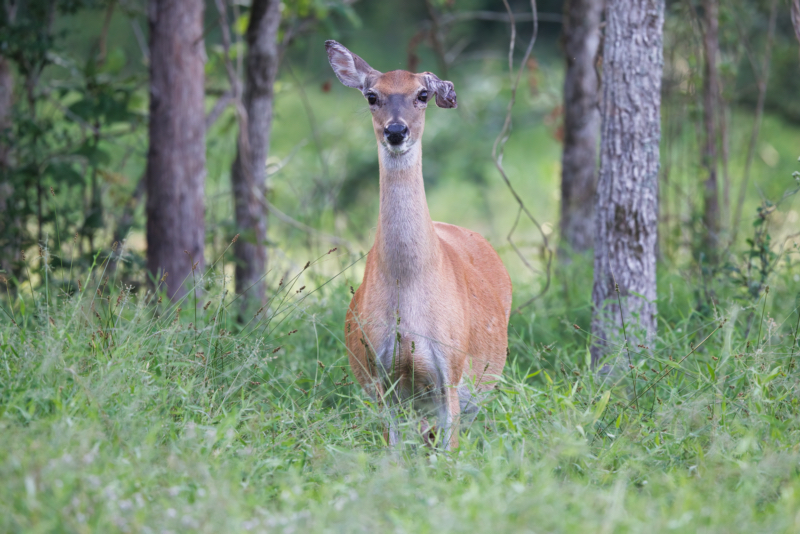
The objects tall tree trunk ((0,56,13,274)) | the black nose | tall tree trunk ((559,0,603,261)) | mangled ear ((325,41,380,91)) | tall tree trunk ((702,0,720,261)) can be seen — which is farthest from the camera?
tall tree trunk ((559,0,603,261))

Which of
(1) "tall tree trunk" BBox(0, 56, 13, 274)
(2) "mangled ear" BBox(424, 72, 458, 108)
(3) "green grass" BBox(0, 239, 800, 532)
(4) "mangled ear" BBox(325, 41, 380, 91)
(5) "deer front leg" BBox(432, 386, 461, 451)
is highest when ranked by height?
(4) "mangled ear" BBox(325, 41, 380, 91)

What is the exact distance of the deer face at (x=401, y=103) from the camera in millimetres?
3592

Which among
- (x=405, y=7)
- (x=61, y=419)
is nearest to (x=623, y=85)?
(x=61, y=419)

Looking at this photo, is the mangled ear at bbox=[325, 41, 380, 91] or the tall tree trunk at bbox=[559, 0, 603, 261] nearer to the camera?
the mangled ear at bbox=[325, 41, 380, 91]

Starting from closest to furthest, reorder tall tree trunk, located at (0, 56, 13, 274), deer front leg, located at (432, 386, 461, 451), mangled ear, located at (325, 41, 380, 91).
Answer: deer front leg, located at (432, 386, 461, 451) < mangled ear, located at (325, 41, 380, 91) < tall tree trunk, located at (0, 56, 13, 274)

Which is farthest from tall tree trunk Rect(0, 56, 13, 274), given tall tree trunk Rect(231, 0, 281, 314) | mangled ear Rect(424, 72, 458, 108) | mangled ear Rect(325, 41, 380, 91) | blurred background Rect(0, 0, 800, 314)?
mangled ear Rect(424, 72, 458, 108)

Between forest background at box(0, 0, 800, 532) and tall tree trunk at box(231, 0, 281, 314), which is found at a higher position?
tall tree trunk at box(231, 0, 281, 314)

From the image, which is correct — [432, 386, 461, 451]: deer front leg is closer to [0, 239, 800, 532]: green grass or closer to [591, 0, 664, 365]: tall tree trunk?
[0, 239, 800, 532]: green grass

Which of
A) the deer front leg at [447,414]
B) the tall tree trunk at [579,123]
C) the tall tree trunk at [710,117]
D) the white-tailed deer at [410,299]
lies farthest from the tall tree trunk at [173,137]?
the tall tree trunk at [710,117]

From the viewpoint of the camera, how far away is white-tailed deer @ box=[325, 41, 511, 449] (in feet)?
11.6

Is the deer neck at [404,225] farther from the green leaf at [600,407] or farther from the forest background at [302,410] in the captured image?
the green leaf at [600,407]

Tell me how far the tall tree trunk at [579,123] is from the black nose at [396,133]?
3256 mm

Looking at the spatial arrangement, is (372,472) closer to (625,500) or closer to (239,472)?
(239,472)

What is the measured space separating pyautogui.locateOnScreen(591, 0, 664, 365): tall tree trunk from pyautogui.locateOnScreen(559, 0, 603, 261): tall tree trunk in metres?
2.18
